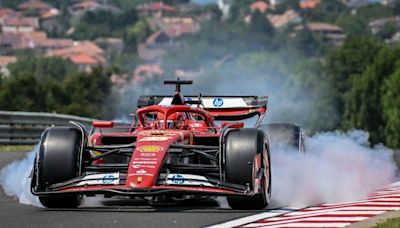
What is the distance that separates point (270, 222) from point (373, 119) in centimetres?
8646

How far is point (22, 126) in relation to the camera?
3145cm

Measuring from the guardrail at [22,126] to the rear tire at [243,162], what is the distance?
587 inches

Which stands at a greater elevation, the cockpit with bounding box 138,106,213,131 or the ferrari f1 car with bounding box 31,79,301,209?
the cockpit with bounding box 138,106,213,131

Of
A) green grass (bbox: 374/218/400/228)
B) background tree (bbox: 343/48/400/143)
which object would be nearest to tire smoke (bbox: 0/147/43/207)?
green grass (bbox: 374/218/400/228)

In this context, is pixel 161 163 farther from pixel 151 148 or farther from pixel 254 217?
pixel 254 217

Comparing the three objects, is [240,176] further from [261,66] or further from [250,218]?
[261,66]

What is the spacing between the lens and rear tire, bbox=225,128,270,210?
15.6 m

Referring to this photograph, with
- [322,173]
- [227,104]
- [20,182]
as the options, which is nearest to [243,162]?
[322,173]

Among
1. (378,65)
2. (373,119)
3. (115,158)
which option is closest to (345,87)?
(378,65)

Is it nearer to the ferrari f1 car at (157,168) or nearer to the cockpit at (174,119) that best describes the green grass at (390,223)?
the ferrari f1 car at (157,168)

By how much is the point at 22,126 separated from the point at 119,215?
54.4ft

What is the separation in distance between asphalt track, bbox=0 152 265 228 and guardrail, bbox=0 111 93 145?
44.3ft

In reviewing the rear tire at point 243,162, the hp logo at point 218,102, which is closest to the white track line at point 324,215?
the rear tire at point 243,162

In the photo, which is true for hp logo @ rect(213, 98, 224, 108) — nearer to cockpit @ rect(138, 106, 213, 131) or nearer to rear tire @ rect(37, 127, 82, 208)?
cockpit @ rect(138, 106, 213, 131)
